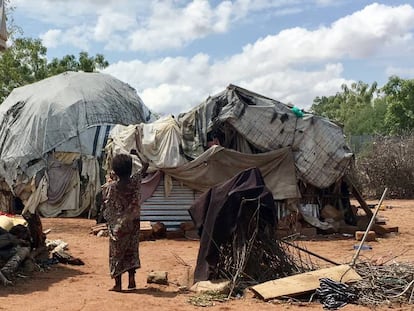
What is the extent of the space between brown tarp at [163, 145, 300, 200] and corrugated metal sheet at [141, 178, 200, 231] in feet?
1.21

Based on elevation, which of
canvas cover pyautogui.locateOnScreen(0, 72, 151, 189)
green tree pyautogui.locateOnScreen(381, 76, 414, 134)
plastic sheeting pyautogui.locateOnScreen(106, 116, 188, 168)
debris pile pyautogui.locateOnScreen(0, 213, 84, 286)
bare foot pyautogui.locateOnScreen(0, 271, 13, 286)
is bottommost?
bare foot pyautogui.locateOnScreen(0, 271, 13, 286)

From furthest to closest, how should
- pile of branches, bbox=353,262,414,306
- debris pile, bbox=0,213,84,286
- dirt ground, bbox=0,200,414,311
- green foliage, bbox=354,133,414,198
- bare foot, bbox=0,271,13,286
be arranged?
1. green foliage, bbox=354,133,414,198
2. debris pile, bbox=0,213,84,286
3. bare foot, bbox=0,271,13,286
4. dirt ground, bbox=0,200,414,311
5. pile of branches, bbox=353,262,414,306

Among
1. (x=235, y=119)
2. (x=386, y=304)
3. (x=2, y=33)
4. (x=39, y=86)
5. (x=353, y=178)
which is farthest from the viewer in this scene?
(x=39, y=86)

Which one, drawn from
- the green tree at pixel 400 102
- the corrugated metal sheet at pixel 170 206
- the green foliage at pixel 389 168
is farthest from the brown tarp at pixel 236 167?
the green tree at pixel 400 102

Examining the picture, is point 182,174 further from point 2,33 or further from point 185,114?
point 2,33

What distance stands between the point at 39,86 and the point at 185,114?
8.16 m

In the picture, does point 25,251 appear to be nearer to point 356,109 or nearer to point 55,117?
point 55,117

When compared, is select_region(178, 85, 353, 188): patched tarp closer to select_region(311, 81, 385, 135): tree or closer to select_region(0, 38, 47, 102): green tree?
select_region(0, 38, 47, 102): green tree

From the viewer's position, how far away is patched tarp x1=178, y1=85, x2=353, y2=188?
13398mm

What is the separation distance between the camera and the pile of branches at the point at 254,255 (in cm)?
735

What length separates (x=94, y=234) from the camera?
13609mm

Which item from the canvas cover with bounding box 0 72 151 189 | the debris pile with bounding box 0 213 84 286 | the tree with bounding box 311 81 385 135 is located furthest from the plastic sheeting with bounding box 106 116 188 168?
the tree with bounding box 311 81 385 135

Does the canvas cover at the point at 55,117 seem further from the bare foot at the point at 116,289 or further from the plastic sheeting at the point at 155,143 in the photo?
the bare foot at the point at 116,289

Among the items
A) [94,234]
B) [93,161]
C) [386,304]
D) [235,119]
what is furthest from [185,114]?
[386,304]
